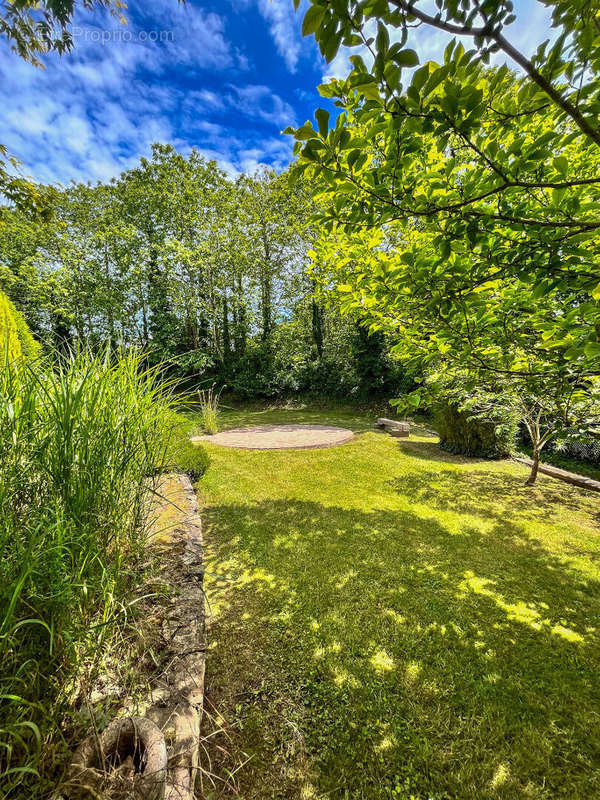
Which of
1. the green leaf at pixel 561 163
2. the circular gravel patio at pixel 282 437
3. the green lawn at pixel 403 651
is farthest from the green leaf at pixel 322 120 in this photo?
the circular gravel patio at pixel 282 437

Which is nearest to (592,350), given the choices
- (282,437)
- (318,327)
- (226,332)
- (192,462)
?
(192,462)

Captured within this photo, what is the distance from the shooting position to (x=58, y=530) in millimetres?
1236

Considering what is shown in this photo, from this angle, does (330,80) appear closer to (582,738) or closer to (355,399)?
(582,738)

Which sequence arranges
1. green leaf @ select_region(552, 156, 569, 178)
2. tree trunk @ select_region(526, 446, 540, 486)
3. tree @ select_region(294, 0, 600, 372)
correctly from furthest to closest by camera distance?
tree trunk @ select_region(526, 446, 540, 486)
green leaf @ select_region(552, 156, 569, 178)
tree @ select_region(294, 0, 600, 372)

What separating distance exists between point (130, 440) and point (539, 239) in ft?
8.21

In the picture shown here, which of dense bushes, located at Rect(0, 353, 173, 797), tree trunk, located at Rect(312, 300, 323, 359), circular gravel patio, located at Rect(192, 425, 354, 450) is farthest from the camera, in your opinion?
tree trunk, located at Rect(312, 300, 323, 359)

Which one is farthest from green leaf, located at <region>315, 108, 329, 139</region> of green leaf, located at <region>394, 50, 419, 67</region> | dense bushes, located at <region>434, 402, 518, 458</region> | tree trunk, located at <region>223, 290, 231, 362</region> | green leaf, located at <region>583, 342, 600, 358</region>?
tree trunk, located at <region>223, 290, 231, 362</region>

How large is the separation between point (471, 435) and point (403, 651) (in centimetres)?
557

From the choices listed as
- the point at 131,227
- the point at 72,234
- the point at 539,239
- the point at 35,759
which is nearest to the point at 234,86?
the point at 539,239

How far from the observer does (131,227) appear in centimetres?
1566

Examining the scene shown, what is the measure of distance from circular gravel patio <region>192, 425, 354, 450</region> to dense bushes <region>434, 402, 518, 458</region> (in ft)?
7.72

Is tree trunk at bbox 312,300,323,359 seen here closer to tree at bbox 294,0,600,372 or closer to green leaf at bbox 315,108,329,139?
tree at bbox 294,0,600,372

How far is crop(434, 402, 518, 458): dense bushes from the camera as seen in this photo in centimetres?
641

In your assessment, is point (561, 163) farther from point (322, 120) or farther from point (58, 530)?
point (58, 530)
